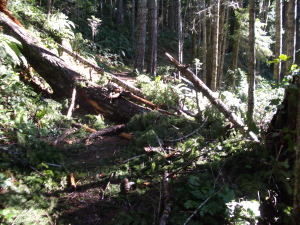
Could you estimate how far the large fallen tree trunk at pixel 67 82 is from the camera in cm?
633

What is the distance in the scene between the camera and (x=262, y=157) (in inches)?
126

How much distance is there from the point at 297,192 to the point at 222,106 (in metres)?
2.33

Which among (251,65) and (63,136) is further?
(251,65)

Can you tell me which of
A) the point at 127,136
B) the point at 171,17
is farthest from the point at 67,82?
the point at 171,17

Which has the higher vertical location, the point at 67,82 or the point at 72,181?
the point at 67,82

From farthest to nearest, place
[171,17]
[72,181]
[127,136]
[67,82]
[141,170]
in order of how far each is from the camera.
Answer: [171,17] → [67,82] → [127,136] → [141,170] → [72,181]

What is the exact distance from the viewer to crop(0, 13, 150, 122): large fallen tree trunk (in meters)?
6.33

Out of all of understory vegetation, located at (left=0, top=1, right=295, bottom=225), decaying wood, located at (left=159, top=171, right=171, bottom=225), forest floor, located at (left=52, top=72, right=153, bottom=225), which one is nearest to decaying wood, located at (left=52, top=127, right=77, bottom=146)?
understory vegetation, located at (left=0, top=1, right=295, bottom=225)

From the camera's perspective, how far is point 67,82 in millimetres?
6875

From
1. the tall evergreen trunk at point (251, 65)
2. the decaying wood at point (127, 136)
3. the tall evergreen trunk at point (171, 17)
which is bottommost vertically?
the decaying wood at point (127, 136)

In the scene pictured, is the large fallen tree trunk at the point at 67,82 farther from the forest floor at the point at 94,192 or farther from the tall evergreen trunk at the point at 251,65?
the tall evergreen trunk at the point at 251,65

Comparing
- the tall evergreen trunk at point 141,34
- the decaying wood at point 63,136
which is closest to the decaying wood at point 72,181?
the decaying wood at point 63,136

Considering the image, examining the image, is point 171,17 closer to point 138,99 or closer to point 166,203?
point 138,99

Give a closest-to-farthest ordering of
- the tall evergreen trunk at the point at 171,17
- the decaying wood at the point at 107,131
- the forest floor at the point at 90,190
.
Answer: the forest floor at the point at 90,190 < the decaying wood at the point at 107,131 < the tall evergreen trunk at the point at 171,17
